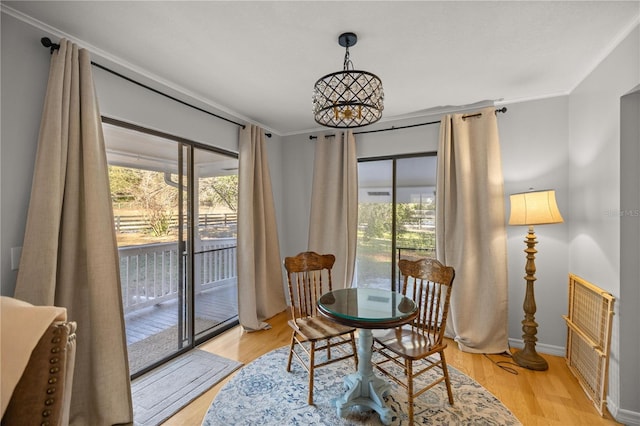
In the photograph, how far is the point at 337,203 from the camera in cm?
383

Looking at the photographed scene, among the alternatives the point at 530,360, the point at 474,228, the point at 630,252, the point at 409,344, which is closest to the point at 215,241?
the point at 409,344

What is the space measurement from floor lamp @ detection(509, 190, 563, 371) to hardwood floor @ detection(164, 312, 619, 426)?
105 millimetres

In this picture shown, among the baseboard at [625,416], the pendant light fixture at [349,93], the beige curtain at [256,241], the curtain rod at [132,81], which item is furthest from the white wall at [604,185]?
the curtain rod at [132,81]

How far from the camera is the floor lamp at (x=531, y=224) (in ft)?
8.35

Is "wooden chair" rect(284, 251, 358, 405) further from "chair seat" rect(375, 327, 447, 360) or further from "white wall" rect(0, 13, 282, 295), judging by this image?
"white wall" rect(0, 13, 282, 295)

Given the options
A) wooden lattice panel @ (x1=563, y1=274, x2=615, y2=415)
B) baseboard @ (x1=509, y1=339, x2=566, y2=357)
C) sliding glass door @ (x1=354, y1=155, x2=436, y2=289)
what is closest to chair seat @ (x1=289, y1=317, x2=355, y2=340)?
sliding glass door @ (x1=354, y1=155, x2=436, y2=289)

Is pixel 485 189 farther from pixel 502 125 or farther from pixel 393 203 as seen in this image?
pixel 393 203

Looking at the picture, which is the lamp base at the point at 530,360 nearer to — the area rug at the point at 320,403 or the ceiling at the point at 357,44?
the area rug at the point at 320,403

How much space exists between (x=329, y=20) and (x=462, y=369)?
3.02 m

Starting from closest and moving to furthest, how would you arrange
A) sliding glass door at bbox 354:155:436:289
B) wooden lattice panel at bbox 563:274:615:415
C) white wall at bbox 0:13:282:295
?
white wall at bbox 0:13:282:295 → wooden lattice panel at bbox 563:274:615:415 → sliding glass door at bbox 354:155:436:289

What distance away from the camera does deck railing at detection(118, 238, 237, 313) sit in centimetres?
280

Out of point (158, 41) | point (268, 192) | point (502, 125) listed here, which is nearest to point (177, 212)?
point (268, 192)

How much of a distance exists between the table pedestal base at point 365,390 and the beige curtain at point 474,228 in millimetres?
1426

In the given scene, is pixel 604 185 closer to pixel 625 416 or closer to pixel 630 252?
pixel 630 252
